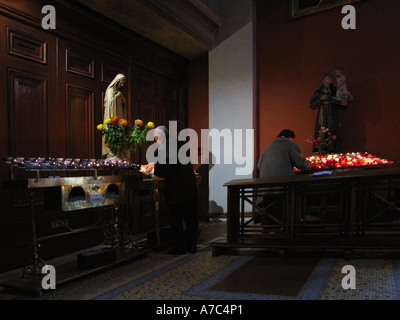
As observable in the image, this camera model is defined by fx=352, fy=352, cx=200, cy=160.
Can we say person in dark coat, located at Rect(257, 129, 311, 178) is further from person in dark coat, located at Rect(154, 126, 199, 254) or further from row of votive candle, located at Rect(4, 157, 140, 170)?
row of votive candle, located at Rect(4, 157, 140, 170)

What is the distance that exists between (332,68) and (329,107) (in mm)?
993

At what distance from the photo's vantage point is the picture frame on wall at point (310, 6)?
20.3ft

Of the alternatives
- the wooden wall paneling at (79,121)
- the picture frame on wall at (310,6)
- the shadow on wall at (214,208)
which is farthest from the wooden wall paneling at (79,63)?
the picture frame on wall at (310,6)

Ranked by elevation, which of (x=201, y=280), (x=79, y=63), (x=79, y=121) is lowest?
(x=201, y=280)

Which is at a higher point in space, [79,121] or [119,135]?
[79,121]

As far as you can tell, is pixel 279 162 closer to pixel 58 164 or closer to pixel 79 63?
pixel 58 164

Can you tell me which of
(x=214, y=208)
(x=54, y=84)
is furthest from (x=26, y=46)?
(x=214, y=208)

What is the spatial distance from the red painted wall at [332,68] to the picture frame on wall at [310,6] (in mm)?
89

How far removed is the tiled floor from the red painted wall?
309 centimetres

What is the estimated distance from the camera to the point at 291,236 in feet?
12.2

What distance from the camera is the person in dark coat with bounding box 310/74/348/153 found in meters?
5.64

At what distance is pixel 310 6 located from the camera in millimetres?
6410

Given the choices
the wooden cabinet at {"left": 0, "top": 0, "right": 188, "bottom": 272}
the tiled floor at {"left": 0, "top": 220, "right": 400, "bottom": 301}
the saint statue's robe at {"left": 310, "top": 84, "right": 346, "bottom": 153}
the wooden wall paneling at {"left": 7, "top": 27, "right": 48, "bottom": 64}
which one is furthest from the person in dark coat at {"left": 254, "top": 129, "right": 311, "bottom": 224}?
the wooden wall paneling at {"left": 7, "top": 27, "right": 48, "bottom": 64}
